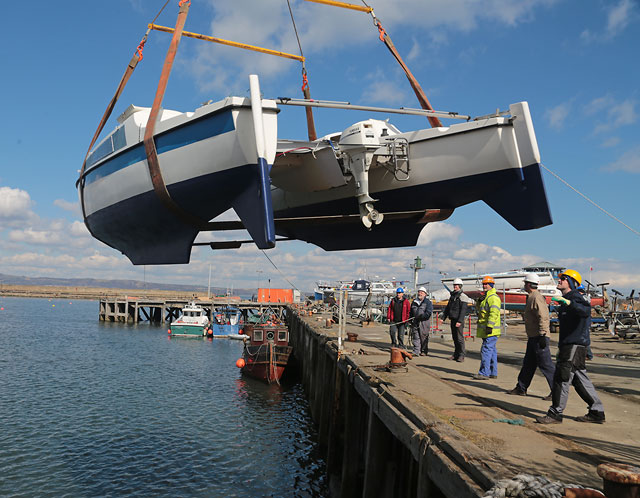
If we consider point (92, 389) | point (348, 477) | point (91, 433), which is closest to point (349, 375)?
point (348, 477)

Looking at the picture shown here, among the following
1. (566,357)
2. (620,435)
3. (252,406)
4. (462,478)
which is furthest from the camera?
(252,406)

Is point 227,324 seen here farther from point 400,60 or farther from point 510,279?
point 400,60

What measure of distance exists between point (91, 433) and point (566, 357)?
40.9ft

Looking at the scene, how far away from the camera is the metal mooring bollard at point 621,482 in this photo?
2.53m

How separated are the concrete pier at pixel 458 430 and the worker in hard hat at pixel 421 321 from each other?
45 centimetres

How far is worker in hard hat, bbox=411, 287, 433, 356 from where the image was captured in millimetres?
10680

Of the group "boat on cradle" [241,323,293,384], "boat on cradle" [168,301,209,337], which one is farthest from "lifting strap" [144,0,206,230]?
"boat on cradle" [168,301,209,337]

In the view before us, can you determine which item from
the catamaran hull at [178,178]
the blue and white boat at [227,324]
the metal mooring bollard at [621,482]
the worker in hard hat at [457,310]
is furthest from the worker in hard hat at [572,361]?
the blue and white boat at [227,324]

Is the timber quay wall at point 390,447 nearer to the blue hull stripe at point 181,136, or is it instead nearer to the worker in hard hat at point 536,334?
the worker in hard hat at point 536,334

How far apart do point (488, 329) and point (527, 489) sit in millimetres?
4777

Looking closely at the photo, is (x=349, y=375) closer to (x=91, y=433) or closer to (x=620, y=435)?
(x=620, y=435)

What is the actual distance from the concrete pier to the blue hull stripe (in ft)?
17.8

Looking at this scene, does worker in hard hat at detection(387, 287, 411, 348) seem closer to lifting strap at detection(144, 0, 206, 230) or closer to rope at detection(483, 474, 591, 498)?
lifting strap at detection(144, 0, 206, 230)

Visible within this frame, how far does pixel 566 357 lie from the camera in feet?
A: 16.1
